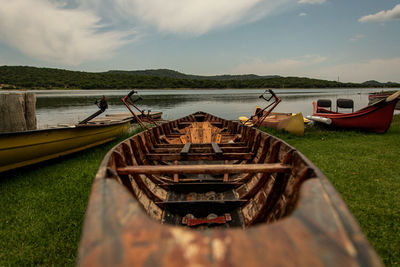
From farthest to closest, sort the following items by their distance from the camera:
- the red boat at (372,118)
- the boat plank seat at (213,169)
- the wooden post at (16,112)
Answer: the red boat at (372,118)
the wooden post at (16,112)
the boat plank seat at (213,169)

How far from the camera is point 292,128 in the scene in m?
10.7

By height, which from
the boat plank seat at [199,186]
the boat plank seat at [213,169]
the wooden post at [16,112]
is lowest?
the boat plank seat at [199,186]

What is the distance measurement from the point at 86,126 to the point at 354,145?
34.3 feet

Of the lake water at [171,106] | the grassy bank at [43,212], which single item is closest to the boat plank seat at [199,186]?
the grassy bank at [43,212]

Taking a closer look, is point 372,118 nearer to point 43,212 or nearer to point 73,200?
point 73,200

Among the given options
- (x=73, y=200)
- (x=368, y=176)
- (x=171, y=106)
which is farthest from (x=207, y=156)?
(x=171, y=106)

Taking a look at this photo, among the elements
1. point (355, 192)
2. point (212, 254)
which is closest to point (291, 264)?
point (212, 254)

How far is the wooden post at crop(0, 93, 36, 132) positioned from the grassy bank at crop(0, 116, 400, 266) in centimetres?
127

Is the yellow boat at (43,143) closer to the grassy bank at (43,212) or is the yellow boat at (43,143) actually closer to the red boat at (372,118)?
the grassy bank at (43,212)

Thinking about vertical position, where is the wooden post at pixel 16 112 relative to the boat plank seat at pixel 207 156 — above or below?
above

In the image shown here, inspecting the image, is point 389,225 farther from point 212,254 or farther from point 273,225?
point 212,254

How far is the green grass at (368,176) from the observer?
126 inches

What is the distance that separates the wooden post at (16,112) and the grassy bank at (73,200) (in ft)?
4.17

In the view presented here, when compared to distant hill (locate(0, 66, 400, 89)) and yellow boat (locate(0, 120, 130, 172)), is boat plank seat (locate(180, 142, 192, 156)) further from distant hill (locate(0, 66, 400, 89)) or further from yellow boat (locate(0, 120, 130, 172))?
distant hill (locate(0, 66, 400, 89))
